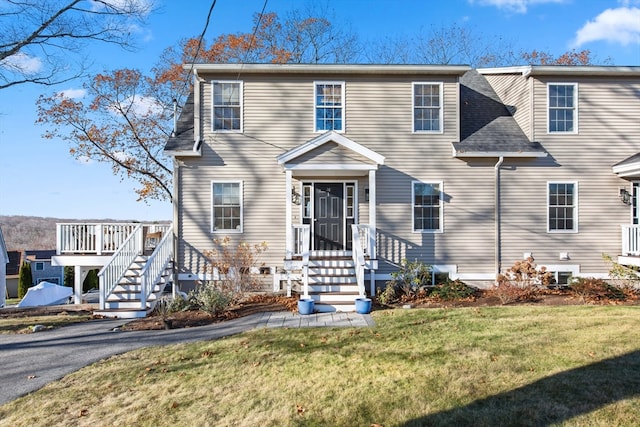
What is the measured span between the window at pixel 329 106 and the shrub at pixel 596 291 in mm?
7630

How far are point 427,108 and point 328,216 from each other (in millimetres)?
4328

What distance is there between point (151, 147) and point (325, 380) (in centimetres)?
1906

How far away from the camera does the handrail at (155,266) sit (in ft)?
30.7

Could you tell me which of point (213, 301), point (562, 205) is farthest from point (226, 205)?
point (562, 205)

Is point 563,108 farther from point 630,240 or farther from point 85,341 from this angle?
point 85,341

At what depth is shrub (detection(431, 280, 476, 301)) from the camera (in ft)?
33.3

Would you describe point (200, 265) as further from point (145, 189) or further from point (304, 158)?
point (145, 189)

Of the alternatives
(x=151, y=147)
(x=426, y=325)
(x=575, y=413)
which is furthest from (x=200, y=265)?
(x=151, y=147)

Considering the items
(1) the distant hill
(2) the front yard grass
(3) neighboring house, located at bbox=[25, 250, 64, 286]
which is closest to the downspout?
(2) the front yard grass

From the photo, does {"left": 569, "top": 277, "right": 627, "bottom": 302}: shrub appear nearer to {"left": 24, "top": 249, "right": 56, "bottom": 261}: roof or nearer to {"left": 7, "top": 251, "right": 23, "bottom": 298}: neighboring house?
{"left": 7, "top": 251, "right": 23, "bottom": 298}: neighboring house

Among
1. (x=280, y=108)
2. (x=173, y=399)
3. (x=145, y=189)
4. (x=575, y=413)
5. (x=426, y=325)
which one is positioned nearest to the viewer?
(x=575, y=413)

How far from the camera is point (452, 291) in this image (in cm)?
1039

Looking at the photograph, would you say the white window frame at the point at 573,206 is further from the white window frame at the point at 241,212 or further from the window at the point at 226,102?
the window at the point at 226,102

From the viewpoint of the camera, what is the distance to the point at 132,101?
796 inches
